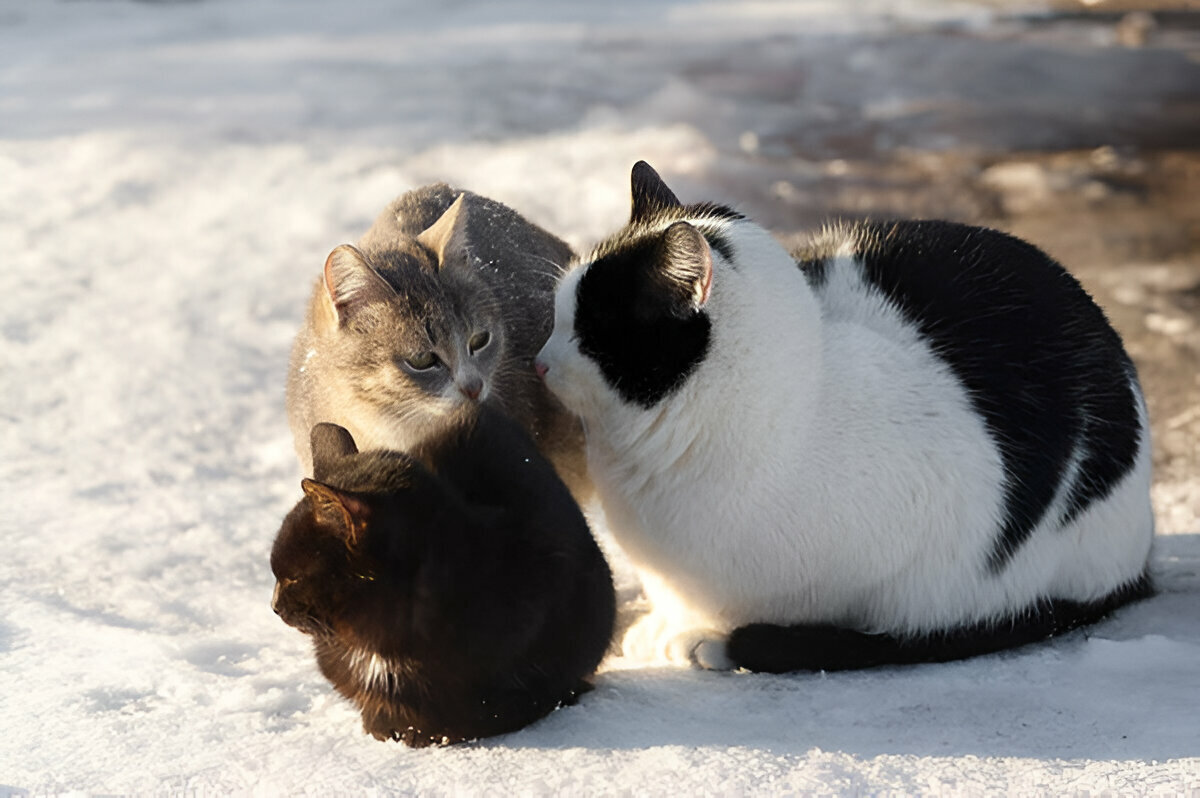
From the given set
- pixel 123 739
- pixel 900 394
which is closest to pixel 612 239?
pixel 900 394

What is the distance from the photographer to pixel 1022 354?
2.43 metres

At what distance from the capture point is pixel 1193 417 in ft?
12.2

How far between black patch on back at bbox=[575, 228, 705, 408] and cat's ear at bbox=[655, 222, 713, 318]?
14mm

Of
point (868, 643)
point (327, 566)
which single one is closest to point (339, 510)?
point (327, 566)

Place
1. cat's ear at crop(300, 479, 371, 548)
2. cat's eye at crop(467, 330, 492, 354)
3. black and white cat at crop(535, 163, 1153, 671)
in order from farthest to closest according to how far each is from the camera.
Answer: cat's eye at crop(467, 330, 492, 354) → black and white cat at crop(535, 163, 1153, 671) → cat's ear at crop(300, 479, 371, 548)

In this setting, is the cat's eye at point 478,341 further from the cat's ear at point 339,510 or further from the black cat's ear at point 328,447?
the cat's ear at point 339,510

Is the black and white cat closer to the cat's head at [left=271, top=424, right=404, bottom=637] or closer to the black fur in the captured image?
the black fur

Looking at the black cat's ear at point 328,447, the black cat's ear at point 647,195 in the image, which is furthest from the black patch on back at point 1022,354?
the black cat's ear at point 328,447

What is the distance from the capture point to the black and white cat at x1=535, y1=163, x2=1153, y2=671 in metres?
2.21

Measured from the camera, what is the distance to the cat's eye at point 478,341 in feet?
8.50

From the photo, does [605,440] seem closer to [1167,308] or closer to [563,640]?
[563,640]

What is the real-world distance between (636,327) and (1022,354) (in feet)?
2.74

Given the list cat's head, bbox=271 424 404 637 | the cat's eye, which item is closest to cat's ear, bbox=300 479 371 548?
cat's head, bbox=271 424 404 637

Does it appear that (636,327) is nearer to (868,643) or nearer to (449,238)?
(449,238)
